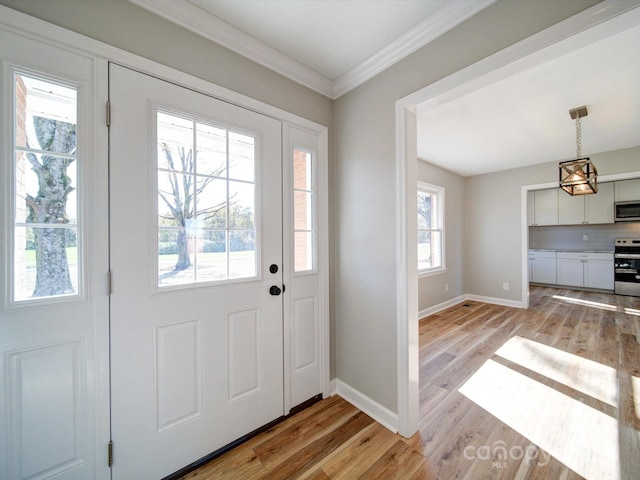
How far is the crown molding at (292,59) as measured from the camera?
1.33 m

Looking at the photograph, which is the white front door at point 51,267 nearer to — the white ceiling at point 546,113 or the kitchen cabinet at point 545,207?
the white ceiling at point 546,113

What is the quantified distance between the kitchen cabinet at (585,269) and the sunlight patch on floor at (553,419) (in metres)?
5.34

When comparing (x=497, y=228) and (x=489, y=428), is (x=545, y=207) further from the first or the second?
(x=489, y=428)

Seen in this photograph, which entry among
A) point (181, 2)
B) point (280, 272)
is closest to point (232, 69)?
point (181, 2)

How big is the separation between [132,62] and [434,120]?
110 inches

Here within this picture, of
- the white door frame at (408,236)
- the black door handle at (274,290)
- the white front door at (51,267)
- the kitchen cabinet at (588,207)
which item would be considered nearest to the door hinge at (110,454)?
the white front door at (51,267)

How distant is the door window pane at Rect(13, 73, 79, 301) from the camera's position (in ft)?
3.39

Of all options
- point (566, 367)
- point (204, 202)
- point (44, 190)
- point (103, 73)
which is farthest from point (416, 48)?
point (566, 367)

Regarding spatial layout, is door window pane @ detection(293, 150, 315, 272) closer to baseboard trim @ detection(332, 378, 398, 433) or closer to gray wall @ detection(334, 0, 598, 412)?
gray wall @ detection(334, 0, 598, 412)

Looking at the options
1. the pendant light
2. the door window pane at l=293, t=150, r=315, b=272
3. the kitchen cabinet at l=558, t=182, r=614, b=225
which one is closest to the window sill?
the pendant light

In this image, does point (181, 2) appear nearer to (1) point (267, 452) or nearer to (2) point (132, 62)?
(2) point (132, 62)

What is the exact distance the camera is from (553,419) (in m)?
1.79

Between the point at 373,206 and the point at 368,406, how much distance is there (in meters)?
1.50

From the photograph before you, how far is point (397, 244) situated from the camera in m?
1.70
